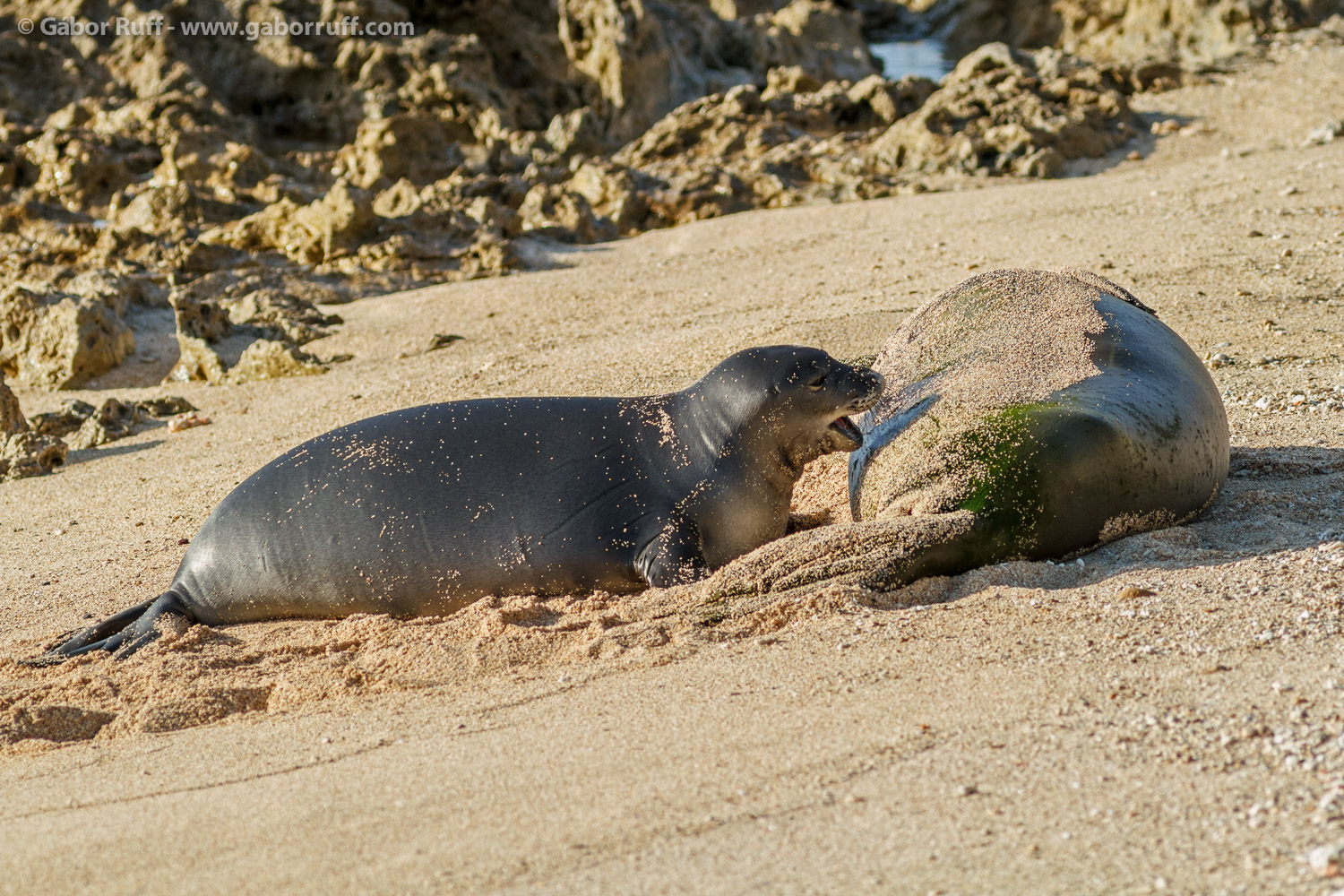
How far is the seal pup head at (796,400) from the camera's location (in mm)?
4156

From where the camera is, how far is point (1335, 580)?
3.38 meters

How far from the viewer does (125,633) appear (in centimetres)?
424

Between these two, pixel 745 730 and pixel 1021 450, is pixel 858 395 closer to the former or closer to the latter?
pixel 1021 450

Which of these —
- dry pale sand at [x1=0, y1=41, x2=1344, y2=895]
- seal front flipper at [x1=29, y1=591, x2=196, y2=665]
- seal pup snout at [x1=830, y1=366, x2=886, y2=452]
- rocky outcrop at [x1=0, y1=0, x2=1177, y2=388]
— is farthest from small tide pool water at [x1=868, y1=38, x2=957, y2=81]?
seal front flipper at [x1=29, y1=591, x2=196, y2=665]

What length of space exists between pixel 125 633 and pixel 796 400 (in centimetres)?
232

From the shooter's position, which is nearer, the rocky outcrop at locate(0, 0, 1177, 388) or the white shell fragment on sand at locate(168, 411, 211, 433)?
the white shell fragment on sand at locate(168, 411, 211, 433)

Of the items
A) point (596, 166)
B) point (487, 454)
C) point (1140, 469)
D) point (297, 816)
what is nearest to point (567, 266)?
point (596, 166)

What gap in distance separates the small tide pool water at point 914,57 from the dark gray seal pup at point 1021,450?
60.4 ft

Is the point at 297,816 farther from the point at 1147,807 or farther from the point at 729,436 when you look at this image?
the point at 729,436

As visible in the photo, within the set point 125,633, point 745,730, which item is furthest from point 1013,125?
point 745,730

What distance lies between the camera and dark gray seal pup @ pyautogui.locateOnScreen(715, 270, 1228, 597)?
3.72 metres

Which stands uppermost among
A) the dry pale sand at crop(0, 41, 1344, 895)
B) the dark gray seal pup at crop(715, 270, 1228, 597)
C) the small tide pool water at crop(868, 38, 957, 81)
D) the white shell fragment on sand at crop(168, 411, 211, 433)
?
the small tide pool water at crop(868, 38, 957, 81)

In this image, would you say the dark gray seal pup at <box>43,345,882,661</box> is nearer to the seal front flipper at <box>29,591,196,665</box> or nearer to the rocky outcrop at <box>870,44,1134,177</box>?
the seal front flipper at <box>29,591,196,665</box>

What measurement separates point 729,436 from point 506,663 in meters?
1.10
